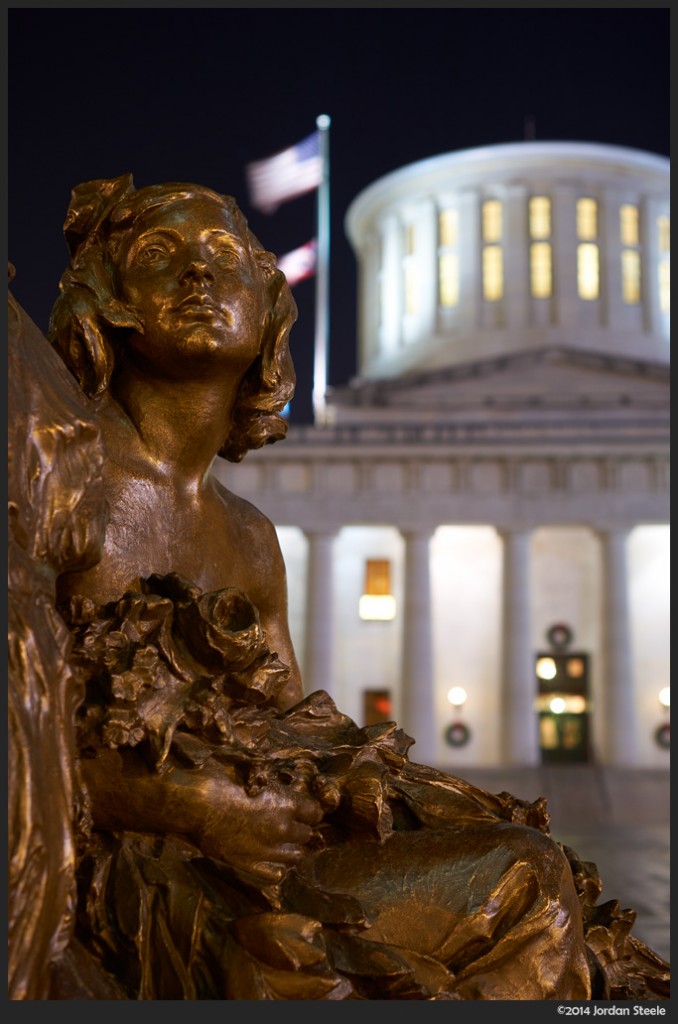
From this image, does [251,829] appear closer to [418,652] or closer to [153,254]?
[153,254]

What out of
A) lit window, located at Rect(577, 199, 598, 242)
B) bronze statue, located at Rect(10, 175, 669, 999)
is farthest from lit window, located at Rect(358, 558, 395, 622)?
bronze statue, located at Rect(10, 175, 669, 999)

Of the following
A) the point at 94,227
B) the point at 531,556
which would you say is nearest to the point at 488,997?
the point at 94,227

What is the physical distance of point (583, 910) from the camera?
13.8 ft

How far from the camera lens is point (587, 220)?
59.7 meters

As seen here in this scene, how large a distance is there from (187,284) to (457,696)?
42397 mm

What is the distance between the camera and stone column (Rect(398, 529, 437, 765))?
4150 centimetres

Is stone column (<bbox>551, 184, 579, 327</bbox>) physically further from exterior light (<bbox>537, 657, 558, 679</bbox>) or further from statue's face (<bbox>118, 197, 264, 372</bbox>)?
statue's face (<bbox>118, 197, 264, 372</bbox>)

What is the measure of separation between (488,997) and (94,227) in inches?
107

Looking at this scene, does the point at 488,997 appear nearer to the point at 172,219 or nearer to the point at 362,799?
the point at 362,799

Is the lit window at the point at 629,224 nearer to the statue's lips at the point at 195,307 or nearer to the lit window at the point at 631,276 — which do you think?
the lit window at the point at 631,276

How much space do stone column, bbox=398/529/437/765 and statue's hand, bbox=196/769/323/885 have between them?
125ft

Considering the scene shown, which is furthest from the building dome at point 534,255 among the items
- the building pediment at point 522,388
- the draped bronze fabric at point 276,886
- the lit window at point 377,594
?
the draped bronze fabric at point 276,886

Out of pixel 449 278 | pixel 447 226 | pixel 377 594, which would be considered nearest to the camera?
pixel 377 594

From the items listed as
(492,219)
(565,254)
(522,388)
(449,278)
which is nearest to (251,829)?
(522,388)
